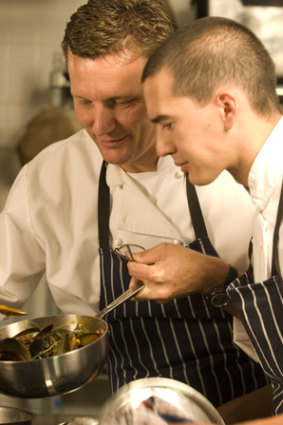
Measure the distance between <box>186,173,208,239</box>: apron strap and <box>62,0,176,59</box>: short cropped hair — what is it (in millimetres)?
364

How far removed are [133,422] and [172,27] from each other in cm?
98

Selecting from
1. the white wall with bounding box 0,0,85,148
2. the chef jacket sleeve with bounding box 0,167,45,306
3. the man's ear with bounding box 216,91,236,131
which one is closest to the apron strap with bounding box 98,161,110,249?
the chef jacket sleeve with bounding box 0,167,45,306

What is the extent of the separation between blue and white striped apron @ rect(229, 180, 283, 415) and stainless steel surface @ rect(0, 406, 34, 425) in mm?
464

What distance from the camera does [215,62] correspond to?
3.63 ft

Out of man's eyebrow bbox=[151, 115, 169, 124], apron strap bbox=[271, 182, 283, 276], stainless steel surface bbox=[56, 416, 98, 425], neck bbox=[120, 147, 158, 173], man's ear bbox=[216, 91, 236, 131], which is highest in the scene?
man's ear bbox=[216, 91, 236, 131]

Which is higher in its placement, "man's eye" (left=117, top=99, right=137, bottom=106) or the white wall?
"man's eye" (left=117, top=99, right=137, bottom=106)

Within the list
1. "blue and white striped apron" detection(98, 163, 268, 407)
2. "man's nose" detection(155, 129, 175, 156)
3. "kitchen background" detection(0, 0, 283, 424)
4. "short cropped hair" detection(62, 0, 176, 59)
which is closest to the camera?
"man's nose" detection(155, 129, 175, 156)

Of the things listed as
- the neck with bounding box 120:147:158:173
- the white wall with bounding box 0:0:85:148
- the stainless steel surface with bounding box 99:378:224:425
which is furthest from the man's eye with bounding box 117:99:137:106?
the white wall with bounding box 0:0:85:148

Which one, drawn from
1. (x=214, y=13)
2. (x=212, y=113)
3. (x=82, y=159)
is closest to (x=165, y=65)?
(x=212, y=113)

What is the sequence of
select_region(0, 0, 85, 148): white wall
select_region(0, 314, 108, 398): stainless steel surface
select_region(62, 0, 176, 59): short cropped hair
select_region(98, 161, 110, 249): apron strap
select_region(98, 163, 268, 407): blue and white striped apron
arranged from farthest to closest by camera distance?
select_region(0, 0, 85, 148): white wall < select_region(98, 161, 110, 249): apron strap < select_region(98, 163, 268, 407): blue and white striped apron < select_region(62, 0, 176, 59): short cropped hair < select_region(0, 314, 108, 398): stainless steel surface

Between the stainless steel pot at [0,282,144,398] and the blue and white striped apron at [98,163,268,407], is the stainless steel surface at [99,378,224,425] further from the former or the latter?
the blue and white striped apron at [98,163,268,407]

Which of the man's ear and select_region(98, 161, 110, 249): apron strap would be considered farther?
select_region(98, 161, 110, 249): apron strap

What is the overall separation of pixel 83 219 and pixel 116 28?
20.1 inches

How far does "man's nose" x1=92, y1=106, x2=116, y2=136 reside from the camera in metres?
1.39
